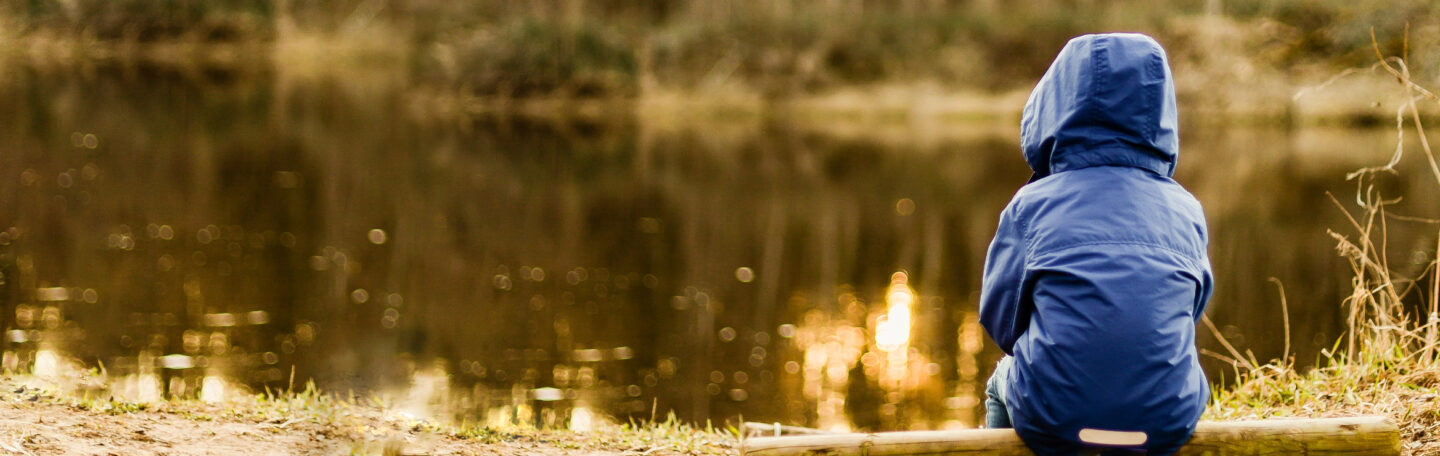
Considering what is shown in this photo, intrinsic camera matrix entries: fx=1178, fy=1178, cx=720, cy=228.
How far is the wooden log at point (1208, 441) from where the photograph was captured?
273 cm

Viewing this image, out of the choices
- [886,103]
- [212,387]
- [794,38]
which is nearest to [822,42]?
[794,38]

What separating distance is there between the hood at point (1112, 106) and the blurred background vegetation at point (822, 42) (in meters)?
28.6

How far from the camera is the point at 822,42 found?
33.2 m

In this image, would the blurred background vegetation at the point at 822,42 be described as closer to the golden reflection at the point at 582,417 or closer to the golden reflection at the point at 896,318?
the golden reflection at the point at 896,318

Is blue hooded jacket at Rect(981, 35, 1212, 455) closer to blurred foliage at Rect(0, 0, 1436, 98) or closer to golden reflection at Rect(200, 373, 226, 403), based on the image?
golden reflection at Rect(200, 373, 226, 403)

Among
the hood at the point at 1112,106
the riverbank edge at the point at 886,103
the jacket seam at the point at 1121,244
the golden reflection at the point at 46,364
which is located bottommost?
the golden reflection at the point at 46,364

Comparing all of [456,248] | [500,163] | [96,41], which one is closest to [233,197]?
[456,248]

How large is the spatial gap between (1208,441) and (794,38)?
30.8m

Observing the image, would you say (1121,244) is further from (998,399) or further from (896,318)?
(896,318)

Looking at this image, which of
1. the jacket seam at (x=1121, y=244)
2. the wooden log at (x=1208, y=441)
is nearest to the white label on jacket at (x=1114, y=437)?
the wooden log at (x=1208, y=441)

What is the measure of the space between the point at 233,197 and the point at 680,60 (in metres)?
18.7

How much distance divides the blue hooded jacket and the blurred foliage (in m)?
28.7

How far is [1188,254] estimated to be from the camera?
2.57 meters

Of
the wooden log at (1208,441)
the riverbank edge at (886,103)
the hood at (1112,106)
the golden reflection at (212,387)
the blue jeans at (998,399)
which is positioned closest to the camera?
the hood at (1112,106)
